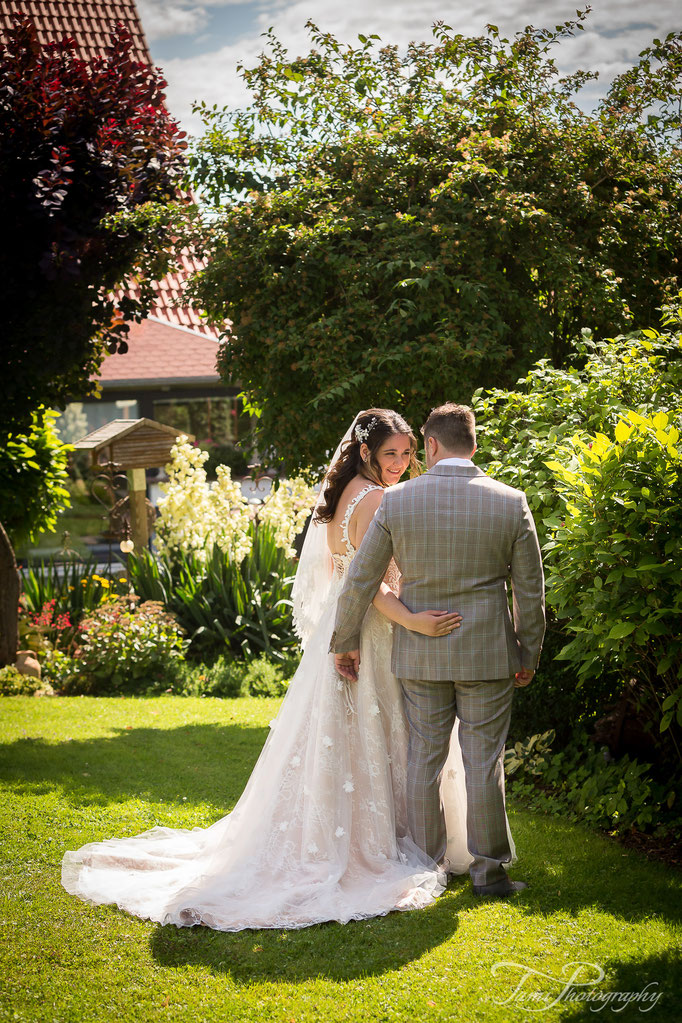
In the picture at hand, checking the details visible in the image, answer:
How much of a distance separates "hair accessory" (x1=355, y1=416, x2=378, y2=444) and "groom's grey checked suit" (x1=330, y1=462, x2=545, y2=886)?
18.8 inches

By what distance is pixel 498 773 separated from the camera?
376 cm

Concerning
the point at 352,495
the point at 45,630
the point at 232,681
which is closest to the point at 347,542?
the point at 352,495

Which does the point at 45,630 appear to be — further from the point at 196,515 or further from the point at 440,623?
the point at 440,623

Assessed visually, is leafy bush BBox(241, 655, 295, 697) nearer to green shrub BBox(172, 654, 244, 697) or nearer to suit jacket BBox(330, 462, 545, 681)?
green shrub BBox(172, 654, 244, 697)

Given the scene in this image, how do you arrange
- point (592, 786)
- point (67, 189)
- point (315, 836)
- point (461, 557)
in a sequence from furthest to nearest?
point (67, 189) < point (592, 786) < point (315, 836) < point (461, 557)

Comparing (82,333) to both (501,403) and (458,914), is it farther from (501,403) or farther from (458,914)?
(458,914)

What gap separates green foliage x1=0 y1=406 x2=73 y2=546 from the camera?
8625mm

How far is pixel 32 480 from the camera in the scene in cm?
880

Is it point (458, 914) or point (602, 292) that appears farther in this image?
point (602, 292)

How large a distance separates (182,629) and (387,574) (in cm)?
500

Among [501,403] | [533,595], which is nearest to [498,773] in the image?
[533,595]

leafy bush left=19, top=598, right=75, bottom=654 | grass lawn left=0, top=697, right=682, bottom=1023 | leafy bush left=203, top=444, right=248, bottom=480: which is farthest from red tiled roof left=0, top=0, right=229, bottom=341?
grass lawn left=0, top=697, right=682, bottom=1023

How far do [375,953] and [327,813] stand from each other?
76 centimetres

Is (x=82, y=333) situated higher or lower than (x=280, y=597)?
higher
